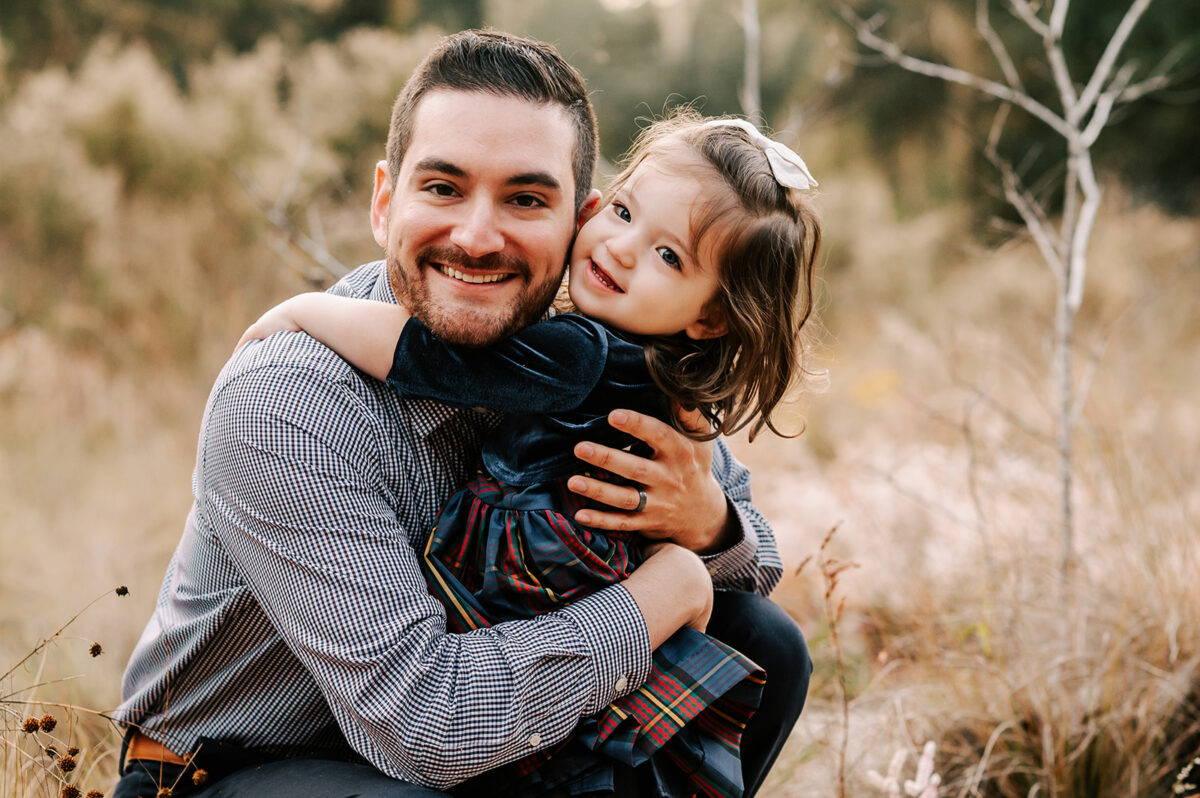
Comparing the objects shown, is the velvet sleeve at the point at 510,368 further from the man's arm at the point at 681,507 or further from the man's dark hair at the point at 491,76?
the man's dark hair at the point at 491,76

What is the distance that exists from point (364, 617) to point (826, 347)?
1273 mm

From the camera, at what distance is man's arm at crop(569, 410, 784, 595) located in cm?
186

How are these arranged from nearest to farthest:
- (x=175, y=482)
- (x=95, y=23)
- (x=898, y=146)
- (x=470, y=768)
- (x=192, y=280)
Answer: (x=470, y=768), (x=175, y=482), (x=192, y=280), (x=95, y=23), (x=898, y=146)

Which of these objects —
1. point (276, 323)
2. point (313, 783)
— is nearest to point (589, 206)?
point (276, 323)

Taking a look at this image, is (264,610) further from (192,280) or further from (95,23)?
(95,23)

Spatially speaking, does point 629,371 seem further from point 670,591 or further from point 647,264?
point 670,591

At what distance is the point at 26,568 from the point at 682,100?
214 inches

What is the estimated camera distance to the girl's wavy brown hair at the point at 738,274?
206 cm

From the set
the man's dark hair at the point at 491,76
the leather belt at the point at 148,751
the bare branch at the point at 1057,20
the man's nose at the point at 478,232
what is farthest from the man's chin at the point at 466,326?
the bare branch at the point at 1057,20

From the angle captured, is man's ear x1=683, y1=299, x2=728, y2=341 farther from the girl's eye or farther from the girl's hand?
the girl's hand

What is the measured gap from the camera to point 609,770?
5.74 feet

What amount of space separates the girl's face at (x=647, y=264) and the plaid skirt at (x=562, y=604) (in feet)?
1.36

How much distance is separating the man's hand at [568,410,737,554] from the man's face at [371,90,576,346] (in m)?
0.31

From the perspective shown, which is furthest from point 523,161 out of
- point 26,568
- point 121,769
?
point 26,568
